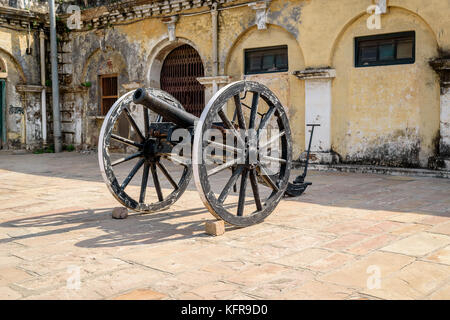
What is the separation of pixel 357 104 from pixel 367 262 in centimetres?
615

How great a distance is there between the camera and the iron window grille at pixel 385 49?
8.57 m

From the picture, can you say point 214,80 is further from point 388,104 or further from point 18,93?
point 18,93

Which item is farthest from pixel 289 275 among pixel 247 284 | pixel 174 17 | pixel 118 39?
pixel 118 39

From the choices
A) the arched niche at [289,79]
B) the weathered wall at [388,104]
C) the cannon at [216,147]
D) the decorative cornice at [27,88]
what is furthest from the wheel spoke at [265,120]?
the decorative cornice at [27,88]

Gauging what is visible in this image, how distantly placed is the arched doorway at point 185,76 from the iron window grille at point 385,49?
4004mm

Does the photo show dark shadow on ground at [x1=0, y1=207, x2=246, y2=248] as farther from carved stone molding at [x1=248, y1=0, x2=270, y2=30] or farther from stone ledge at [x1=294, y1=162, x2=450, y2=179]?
carved stone molding at [x1=248, y1=0, x2=270, y2=30]

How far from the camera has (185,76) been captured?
12141 mm

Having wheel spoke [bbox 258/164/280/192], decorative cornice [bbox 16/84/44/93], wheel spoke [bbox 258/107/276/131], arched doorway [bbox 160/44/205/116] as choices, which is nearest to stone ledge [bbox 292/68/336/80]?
arched doorway [bbox 160/44/205/116]

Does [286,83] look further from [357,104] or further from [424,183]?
[424,183]

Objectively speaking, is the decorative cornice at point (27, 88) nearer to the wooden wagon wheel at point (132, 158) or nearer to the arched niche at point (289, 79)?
the arched niche at point (289, 79)

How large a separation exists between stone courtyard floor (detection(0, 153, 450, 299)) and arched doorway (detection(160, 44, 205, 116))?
18.6ft

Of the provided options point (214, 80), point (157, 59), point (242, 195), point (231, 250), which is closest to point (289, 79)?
point (214, 80)

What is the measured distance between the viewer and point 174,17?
38.3 feet

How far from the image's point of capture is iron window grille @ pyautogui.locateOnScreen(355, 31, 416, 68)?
8570 millimetres
